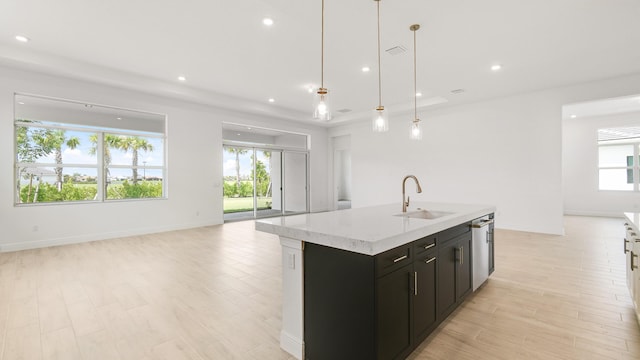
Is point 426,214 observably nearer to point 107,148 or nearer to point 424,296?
point 424,296

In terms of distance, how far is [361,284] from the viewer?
1.60 metres

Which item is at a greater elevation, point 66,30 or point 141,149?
point 66,30

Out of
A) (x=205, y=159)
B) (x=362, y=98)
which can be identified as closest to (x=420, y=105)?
(x=362, y=98)

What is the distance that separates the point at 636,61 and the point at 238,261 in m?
7.16

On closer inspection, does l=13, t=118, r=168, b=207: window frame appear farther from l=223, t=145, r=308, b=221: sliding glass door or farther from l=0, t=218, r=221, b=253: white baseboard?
l=223, t=145, r=308, b=221: sliding glass door

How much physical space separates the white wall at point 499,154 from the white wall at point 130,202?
158 inches

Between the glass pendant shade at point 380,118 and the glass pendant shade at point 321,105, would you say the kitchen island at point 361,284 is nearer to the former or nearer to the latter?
the glass pendant shade at point 321,105

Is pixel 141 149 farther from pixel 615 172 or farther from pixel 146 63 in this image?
pixel 615 172

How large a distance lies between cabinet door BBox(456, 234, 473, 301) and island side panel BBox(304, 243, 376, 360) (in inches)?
51.8

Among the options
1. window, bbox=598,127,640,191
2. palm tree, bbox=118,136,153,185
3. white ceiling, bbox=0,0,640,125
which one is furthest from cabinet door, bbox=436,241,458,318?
window, bbox=598,127,640,191

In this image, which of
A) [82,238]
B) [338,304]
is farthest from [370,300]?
[82,238]

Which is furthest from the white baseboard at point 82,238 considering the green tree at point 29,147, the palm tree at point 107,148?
→ the palm tree at point 107,148

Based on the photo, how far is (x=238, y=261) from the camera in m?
4.20

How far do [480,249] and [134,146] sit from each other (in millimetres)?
6815
